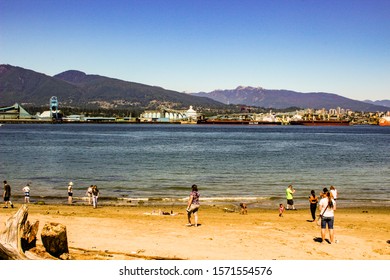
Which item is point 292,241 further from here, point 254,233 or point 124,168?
point 124,168

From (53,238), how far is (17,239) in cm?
76

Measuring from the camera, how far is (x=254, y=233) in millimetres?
14109

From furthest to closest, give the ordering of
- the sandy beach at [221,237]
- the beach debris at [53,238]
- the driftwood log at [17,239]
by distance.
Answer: the sandy beach at [221,237] → the beach debris at [53,238] → the driftwood log at [17,239]

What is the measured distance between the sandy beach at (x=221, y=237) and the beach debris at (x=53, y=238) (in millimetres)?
445

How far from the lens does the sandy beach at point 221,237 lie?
11.2 m

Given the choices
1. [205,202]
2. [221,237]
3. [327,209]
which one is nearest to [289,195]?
[205,202]

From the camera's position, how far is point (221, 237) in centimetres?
1329

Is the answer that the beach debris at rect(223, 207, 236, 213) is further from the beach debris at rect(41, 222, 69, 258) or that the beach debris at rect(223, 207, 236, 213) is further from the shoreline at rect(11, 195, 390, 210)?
the beach debris at rect(41, 222, 69, 258)

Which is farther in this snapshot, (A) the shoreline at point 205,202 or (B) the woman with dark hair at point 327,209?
(A) the shoreline at point 205,202

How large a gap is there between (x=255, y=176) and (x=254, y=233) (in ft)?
78.3

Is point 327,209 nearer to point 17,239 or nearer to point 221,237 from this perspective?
point 221,237

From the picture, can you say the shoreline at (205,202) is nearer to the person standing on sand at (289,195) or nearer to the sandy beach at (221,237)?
the person standing on sand at (289,195)

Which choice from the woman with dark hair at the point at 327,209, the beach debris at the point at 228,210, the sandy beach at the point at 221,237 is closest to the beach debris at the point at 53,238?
the sandy beach at the point at 221,237
